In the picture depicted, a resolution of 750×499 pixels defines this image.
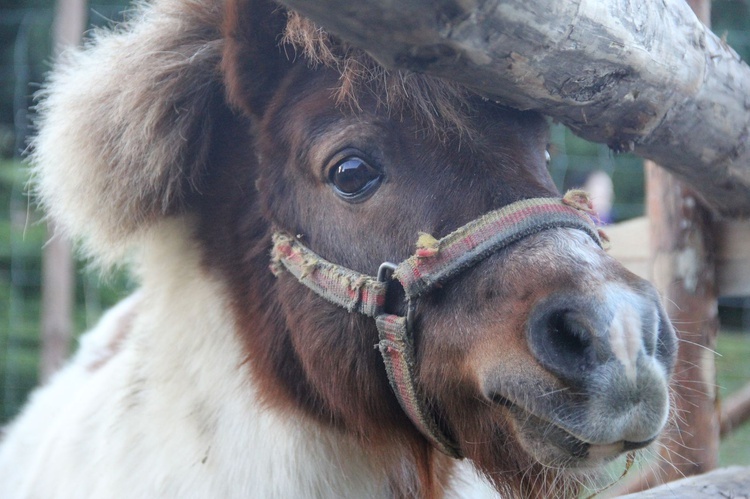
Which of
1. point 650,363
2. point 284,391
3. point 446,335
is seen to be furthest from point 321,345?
point 650,363

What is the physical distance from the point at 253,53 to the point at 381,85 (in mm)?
369

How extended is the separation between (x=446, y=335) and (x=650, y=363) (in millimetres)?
419

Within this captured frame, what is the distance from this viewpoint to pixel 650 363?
4.38 ft

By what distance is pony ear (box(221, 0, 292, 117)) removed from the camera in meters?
1.81

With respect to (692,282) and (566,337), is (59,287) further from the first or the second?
(566,337)

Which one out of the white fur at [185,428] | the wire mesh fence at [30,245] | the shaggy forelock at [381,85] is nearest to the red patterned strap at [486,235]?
the shaggy forelock at [381,85]

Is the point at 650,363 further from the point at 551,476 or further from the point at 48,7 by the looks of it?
the point at 48,7

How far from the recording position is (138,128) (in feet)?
6.64

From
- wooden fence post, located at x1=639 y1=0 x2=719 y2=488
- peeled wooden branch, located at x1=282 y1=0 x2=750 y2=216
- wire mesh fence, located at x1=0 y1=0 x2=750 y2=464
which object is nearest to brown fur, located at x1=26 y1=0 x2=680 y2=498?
peeled wooden branch, located at x1=282 y1=0 x2=750 y2=216

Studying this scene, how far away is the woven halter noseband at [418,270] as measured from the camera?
1532 millimetres

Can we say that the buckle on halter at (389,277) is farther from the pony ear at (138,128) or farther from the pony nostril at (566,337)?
the pony ear at (138,128)

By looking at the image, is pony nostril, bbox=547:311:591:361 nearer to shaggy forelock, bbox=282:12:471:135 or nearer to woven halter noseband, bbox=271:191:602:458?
woven halter noseband, bbox=271:191:602:458

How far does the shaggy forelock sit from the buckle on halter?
312 millimetres

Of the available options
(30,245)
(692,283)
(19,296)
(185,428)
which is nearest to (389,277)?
(185,428)
